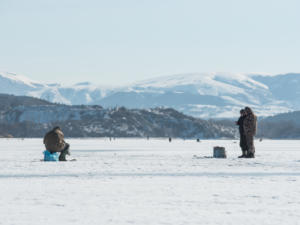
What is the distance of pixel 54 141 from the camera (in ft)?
86.5

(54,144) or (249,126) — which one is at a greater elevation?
(249,126)

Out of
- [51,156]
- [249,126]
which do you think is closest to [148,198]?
[51,156]

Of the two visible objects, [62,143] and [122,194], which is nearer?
[122,194]

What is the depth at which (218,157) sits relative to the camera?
33.2 m

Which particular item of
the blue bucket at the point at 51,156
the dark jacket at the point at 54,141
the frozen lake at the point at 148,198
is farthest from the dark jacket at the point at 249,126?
the frozen lake at the point at 148,198

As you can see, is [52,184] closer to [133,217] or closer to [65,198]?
[65,198]

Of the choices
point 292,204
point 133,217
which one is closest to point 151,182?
point 292,204

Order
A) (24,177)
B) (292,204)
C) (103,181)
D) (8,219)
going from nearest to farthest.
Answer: (8,219)
(292,204)
(103,181)
(24,177)

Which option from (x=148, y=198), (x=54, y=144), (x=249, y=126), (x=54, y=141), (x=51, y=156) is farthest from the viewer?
(x=249, y=126)

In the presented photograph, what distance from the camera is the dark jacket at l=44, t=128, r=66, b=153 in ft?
86.2

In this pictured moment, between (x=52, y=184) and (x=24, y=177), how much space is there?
274 cm

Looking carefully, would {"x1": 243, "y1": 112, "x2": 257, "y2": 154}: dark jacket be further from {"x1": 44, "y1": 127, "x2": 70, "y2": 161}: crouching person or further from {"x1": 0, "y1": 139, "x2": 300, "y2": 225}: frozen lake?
{"x1": 0, "y1": 139, "x2": 300, "y2": 225}: frozen lake

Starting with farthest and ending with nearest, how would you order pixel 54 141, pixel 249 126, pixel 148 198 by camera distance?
pixel 249 126 < pixel 54 141 < pixel 148 198

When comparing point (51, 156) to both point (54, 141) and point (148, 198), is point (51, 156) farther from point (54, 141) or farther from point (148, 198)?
point (148, 198)
